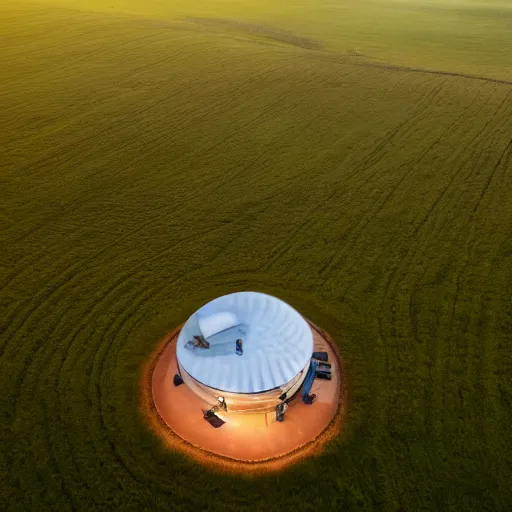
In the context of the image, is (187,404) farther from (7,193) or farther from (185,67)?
(185,67)

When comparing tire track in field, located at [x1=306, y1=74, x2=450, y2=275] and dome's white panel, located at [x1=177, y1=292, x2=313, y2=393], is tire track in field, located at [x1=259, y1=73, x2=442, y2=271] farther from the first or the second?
dome's white panel, located at [x1=177, y1=292, x2=313, y2=393]

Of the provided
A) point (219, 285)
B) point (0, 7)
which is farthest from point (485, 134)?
point (0, 7)

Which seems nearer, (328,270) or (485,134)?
(328,270)

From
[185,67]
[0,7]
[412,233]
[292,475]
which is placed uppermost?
[0,7]

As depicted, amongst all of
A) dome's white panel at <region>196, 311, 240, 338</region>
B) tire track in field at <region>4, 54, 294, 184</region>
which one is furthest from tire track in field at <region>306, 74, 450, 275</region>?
tire track in field at <region>4, 54, 294, 184</region>

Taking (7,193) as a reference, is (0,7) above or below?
above

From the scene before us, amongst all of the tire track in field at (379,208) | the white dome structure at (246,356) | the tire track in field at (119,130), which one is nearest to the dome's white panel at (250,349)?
the white dome structure at (246,356)

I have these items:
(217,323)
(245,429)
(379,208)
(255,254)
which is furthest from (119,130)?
(245,429)

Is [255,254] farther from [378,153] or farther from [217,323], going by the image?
[378,153]
